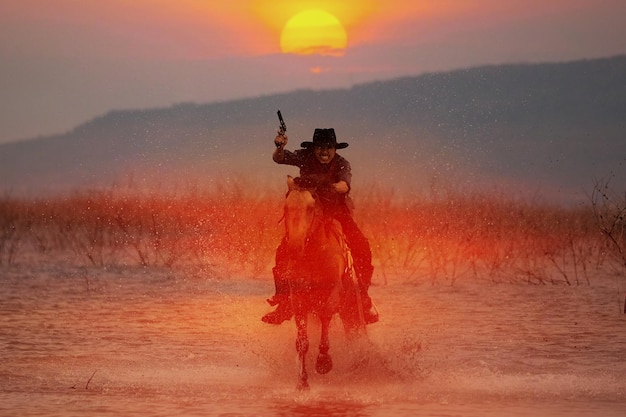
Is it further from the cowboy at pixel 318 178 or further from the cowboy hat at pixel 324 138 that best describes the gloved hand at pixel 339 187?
the cowboy hat at pixel 324 138

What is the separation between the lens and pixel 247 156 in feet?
343

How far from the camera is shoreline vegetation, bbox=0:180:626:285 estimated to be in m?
24.7

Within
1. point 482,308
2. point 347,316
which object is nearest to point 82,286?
point 482,308

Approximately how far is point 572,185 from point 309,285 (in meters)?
67.5

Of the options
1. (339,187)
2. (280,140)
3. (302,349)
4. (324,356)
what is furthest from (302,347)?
(280,140)

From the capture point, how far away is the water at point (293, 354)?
10.3 m

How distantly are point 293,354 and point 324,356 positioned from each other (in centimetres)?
173

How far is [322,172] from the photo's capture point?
35.8 ft

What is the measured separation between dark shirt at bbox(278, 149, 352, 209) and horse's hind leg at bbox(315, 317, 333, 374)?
1013mm

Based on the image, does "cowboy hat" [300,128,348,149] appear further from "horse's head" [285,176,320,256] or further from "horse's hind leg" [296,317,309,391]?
"horse's hind leg" [296,317,309,391]

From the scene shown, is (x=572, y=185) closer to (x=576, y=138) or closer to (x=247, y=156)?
(x=576, y=138)

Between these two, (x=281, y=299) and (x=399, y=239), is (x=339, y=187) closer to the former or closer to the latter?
(x=281, y=299)

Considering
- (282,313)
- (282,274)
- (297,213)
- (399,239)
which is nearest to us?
(297,213)

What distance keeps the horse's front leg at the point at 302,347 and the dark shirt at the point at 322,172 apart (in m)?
0.96
